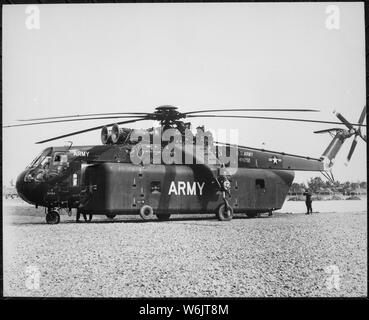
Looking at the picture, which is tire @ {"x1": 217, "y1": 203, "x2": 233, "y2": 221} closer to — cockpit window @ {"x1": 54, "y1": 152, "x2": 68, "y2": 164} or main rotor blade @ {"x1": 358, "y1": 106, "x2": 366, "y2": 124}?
cockpit window @ {"x1": 54, "y1": 152, "x2": 68, "y2": 164}

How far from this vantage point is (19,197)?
7.44 m

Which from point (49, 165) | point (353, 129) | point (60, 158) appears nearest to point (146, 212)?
point (60, 158)

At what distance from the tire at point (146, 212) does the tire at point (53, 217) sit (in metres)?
1.41

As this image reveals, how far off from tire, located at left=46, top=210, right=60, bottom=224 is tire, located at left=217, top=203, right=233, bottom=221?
9.25 ft

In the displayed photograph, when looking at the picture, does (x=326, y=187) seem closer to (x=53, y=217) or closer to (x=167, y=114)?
(x=167, y=114)

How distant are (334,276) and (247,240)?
1317mm

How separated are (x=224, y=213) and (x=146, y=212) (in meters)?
1.45

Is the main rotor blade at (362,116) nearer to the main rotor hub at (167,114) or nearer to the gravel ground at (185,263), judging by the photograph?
the gravel ground at (185,263)

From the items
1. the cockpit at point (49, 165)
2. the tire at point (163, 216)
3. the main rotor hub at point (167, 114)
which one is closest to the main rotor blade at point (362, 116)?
the main rotor hub at point (167, 114)

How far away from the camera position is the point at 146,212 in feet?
30.3
